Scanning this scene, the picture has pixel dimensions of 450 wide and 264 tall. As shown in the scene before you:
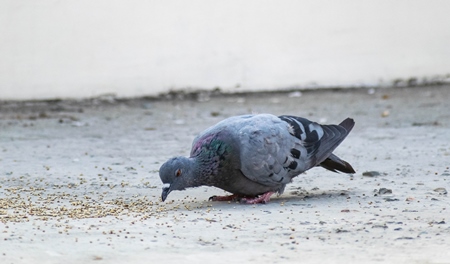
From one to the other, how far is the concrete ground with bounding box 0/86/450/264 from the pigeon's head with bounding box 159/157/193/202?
14 centimetres

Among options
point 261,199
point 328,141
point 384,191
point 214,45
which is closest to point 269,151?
point 261,199

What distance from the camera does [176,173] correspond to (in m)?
4.29

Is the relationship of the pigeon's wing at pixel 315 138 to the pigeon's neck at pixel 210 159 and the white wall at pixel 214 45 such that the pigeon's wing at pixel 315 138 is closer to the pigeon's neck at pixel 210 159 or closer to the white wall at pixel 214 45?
the pigeon's neck at pixel 210 159

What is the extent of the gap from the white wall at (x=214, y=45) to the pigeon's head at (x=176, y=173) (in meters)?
5.35

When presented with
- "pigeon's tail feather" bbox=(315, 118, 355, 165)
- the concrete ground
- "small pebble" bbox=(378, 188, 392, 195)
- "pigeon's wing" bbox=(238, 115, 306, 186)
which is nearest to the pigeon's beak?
the concrete ground

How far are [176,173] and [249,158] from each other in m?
0.41

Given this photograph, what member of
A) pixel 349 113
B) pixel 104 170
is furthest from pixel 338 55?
pixel 104 170

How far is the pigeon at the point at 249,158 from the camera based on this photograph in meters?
4.36

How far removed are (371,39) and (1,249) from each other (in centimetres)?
717

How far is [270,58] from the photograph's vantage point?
9781 mm

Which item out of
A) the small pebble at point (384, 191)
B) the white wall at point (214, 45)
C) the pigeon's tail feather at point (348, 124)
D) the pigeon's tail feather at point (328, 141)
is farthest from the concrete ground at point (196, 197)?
the white wall at point (214, 45)

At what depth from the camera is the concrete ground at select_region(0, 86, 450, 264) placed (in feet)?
11.2

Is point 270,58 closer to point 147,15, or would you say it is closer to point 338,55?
point 338,55

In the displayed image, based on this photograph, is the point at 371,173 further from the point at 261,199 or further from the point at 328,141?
the point at 261,199
